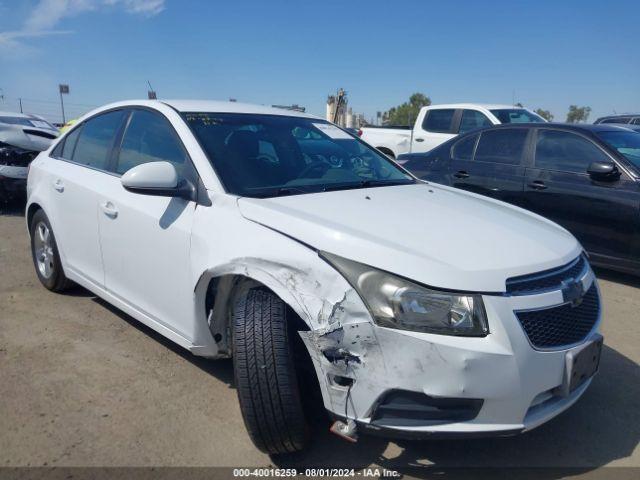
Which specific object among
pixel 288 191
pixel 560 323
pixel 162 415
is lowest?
pixel 162 415

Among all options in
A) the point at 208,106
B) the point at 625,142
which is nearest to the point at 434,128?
the point at 625,142

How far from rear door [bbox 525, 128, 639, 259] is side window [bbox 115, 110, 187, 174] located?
386 centimetres

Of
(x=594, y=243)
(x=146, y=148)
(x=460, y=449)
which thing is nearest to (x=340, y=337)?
(x=460, y=449)

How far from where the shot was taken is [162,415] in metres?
2.65

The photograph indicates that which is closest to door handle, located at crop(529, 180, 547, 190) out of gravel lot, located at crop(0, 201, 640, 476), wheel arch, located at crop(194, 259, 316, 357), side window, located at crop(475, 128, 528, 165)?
side window, located at crop(475, 128, 528, 165)

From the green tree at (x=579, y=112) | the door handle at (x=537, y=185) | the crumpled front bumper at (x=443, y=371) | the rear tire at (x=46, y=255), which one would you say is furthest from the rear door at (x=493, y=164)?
the green tree at (x=579, y=112)

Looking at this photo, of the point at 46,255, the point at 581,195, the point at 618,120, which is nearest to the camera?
the point at 46,255

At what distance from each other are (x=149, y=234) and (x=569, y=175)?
418cm

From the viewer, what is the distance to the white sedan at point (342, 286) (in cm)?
192

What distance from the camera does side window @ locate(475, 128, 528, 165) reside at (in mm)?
5594

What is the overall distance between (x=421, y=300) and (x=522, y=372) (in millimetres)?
464

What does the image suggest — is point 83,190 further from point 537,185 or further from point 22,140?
point 22,140

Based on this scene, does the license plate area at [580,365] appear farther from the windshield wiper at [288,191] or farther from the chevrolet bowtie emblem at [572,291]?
the windshield wiper at [288,191]

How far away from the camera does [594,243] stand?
4867 mm
